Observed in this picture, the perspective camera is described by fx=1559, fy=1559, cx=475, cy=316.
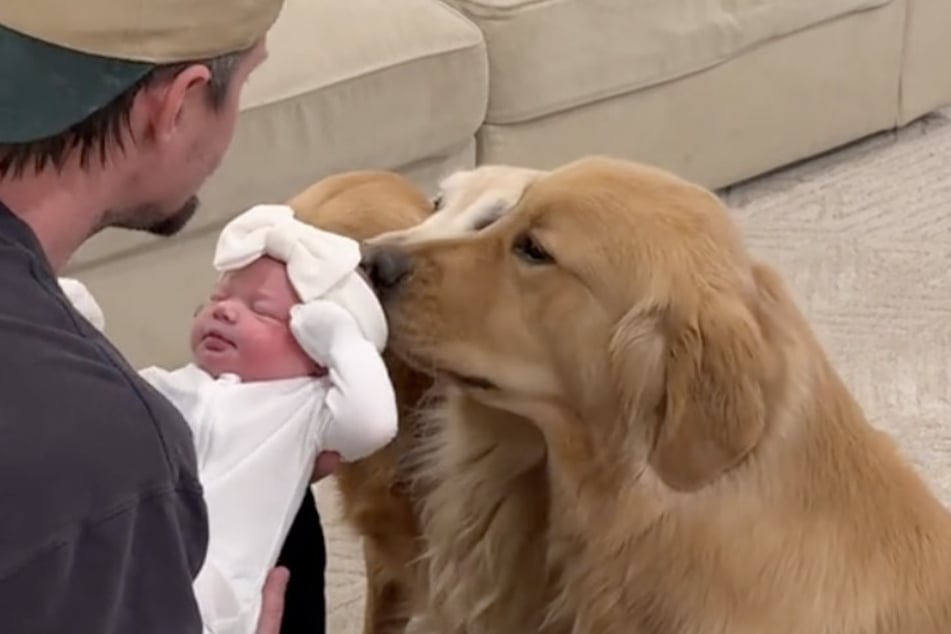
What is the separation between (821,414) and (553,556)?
1.12ft

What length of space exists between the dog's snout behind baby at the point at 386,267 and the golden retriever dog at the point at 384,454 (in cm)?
17

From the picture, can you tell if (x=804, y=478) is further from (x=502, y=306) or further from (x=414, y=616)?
(x=414, y=616)

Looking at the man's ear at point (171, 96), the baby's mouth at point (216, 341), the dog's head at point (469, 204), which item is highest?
the man's ear at point (171, 96)

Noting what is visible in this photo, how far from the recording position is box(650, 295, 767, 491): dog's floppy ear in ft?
4.76

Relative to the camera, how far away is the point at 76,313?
1090 mm

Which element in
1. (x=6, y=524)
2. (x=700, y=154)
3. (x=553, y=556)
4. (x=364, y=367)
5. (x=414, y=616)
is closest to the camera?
(x=6, y=524)

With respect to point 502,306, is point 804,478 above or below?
below

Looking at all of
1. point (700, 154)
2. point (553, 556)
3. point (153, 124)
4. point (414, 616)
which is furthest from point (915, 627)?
point (700, 154)

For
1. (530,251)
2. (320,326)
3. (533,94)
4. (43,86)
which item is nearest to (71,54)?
(43,86)

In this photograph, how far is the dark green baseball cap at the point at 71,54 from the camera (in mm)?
1103

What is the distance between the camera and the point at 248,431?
1523mm

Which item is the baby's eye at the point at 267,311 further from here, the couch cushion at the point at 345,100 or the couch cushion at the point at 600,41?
the couch cushion at the point at 600,41

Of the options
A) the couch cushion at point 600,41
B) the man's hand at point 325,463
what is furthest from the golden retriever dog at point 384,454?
the couch cushion at point 600,41

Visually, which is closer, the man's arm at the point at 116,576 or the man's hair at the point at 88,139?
the man's arm at the point at 116,576
